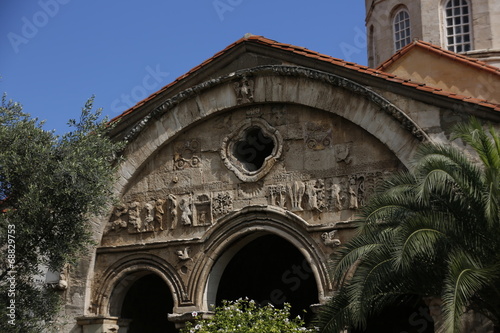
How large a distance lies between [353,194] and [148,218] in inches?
171

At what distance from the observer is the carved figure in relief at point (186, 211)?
56.1ft

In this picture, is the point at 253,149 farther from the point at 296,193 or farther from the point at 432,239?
the point at 432,239

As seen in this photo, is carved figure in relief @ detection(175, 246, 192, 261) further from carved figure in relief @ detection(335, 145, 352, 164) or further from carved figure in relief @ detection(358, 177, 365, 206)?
carved figure in relief @ detection(358, 177, 365, 206)

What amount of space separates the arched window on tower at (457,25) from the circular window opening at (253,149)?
25.0ft

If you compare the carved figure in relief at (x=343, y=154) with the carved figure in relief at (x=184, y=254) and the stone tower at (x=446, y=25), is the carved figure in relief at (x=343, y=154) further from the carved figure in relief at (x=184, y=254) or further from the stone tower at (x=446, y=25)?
the stone tower at (x=446, y=25)

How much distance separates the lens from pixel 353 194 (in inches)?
623

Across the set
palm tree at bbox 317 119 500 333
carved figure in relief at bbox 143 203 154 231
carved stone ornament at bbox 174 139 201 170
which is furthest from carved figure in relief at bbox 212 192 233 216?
palm tree at bbox 317 119 500 333

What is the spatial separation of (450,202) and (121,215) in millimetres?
7586

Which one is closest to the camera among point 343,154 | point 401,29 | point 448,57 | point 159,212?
point 343,154

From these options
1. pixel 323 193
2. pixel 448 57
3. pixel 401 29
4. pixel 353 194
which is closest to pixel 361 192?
pixel 353 194

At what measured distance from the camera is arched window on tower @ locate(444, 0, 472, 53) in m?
22.7

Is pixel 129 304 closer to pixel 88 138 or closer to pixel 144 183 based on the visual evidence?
pixel 144 183

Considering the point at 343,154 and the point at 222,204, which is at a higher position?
the point at 343,154

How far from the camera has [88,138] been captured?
16.3 m
